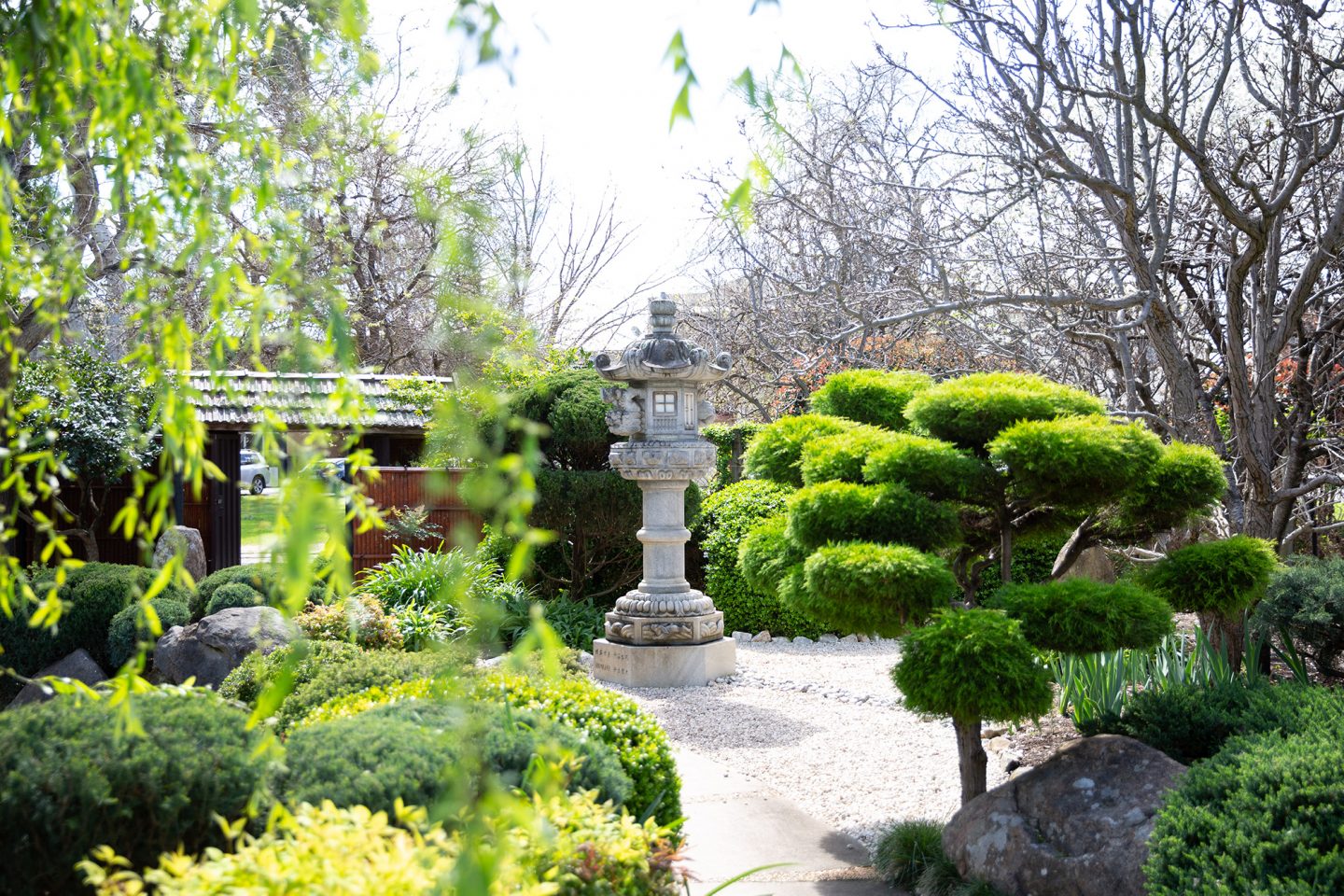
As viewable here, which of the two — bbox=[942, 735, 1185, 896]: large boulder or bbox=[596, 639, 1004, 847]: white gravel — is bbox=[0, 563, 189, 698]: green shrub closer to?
bbox=[596, 639, 1004, 847]: white gravel

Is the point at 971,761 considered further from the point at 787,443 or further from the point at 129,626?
the point at 129,626

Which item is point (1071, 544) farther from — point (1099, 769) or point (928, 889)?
point (928, 889)

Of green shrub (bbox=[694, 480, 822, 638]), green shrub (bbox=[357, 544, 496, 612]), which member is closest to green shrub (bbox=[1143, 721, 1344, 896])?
green shrub (bbox=[694, 480, 822, 638])

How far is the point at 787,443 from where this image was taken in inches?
216

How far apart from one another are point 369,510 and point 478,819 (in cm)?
83

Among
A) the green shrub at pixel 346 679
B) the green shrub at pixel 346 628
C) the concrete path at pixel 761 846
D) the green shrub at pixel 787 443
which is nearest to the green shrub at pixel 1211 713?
the concrete path at pixel 761 846

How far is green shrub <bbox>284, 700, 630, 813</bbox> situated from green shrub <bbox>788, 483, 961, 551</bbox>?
1578mm

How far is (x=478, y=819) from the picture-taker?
137 centimetres

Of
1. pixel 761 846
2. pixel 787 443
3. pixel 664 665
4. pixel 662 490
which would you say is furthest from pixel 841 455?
pixel 664 665

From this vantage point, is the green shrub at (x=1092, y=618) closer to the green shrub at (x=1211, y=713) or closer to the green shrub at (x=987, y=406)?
the green shrub at (x=1211, y=713)

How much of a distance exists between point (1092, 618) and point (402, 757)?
104 inches

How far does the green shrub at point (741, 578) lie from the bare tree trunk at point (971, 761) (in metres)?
5.05

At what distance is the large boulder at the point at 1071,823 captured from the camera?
389cm

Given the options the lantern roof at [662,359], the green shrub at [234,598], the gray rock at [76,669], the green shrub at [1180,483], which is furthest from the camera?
the green shrub at [234,598]
